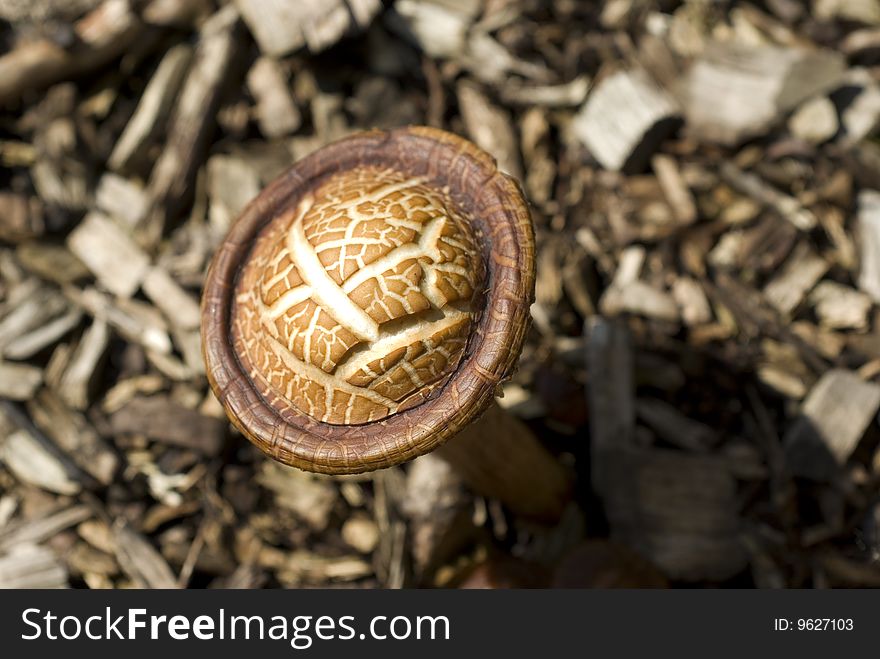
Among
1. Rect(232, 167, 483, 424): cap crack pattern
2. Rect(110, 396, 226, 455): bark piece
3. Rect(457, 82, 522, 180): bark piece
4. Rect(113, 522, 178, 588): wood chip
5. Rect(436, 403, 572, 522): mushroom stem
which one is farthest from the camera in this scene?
Rect(457, 82, 522, 180): bark piece

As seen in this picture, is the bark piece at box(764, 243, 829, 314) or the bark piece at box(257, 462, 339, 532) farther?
the bark piece at box(764, 243, 829, 314)

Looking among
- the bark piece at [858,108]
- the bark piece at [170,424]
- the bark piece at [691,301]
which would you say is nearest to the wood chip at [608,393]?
the bark piece at [691,301]

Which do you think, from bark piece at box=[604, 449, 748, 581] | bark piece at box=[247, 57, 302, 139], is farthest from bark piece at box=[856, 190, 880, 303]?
bark piece at box=[247, 57, 302, 139]

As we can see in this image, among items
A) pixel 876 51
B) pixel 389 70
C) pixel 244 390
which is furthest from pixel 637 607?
pixel 876 51

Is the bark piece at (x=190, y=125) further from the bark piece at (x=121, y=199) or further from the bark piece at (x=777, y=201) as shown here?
the bark piece at (x=777, y=201)

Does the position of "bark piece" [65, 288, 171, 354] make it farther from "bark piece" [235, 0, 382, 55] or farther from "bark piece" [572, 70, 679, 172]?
"bark piece" [572, 70, 679, 172]

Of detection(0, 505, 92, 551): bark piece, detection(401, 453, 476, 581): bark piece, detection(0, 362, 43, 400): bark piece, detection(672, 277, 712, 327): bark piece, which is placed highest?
detection(0, 362, 43, 400): bark piece

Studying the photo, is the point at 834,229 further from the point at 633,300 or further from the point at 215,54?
the point at 215,54
